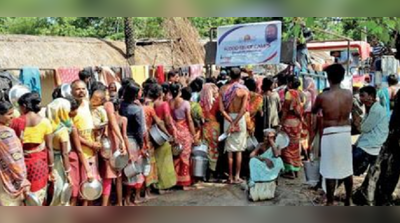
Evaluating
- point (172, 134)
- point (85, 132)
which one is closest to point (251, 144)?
point (172, 134)

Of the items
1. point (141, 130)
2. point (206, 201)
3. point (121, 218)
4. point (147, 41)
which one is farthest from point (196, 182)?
point (147, 41)

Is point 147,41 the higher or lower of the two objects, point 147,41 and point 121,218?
the higher

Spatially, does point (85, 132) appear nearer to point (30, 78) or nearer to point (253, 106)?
point (253, 106)

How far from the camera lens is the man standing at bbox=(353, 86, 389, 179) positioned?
584 centimetres

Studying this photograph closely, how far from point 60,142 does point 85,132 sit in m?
0.41

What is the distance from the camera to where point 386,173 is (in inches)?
205

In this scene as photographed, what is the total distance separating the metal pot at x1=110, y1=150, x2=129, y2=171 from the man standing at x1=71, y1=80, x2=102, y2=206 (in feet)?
0.80

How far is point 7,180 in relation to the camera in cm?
397

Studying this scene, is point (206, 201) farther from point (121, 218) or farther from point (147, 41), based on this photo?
point (147, 41)

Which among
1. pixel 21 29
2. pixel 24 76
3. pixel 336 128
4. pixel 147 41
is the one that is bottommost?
pixel 336 128

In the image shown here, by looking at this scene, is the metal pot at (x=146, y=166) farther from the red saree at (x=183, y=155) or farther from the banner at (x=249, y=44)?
the banner at (x=249, y=44)

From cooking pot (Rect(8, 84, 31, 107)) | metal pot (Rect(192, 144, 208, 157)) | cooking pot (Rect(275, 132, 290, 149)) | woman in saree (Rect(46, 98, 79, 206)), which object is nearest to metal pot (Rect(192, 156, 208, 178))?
metal pot (Rect(192, 144, 208, 157))

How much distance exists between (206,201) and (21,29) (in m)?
22.2

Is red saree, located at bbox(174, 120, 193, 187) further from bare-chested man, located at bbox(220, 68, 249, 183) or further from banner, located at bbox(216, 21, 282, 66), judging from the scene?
banner, located at bbox(216, 21, 282, 66)
